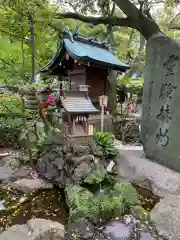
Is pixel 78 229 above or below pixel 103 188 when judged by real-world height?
below

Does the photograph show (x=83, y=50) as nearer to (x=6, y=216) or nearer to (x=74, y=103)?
(x=74, y=103)

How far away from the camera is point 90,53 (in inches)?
458

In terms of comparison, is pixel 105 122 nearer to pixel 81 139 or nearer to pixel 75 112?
pixel 81 139

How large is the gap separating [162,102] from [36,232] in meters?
4.73

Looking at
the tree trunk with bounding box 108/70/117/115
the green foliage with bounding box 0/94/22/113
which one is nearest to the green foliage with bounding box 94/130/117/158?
the green foliage with bounding box 0/94/22/113

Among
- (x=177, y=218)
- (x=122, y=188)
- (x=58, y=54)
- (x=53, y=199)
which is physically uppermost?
(x=58, y=54)

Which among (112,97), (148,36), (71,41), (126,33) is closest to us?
(148,36)

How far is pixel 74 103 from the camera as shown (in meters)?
7.62

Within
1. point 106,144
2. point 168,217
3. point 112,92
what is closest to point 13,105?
point 106,144

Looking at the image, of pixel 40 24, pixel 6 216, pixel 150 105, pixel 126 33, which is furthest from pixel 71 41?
pixel 126 33

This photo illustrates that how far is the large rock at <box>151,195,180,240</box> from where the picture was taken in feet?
13.2

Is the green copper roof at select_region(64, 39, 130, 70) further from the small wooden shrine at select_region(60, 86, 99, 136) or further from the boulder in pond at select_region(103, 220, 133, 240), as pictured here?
the boulder in pond at select_region(103, 220, 133, 240)

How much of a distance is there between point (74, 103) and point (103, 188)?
333 cm

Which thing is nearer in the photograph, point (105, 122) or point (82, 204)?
point (82, 204)
